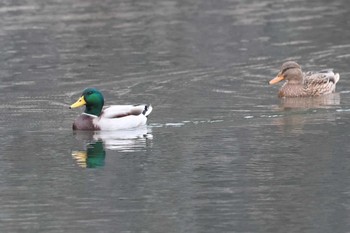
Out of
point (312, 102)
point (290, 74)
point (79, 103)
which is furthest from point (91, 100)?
point (290, 74)

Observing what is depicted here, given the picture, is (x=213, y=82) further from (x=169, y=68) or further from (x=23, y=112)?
(x=23, y=112)

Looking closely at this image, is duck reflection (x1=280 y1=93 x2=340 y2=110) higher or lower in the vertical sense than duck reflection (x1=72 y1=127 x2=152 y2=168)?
lower

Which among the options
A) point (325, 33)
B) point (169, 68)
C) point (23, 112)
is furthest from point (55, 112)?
point (325, 33)

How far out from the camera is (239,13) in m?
32.4

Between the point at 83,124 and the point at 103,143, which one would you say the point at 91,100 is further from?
the point at 103,143

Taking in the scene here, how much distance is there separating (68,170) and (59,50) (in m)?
10.9

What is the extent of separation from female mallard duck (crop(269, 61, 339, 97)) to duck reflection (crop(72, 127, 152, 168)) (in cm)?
360

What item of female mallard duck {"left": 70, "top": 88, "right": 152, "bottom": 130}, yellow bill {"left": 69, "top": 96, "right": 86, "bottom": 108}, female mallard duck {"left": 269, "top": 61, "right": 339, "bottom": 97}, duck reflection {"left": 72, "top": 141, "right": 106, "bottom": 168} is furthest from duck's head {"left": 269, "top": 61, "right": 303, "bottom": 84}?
duck reflection {"left": 72, "top": 141, "right": 106, "bottom": 168}

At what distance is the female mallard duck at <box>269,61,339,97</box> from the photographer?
71.5 ft

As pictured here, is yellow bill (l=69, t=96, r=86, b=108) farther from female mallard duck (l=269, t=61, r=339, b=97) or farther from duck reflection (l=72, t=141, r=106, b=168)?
female mallard duck (l=269, t=61, r=339, b=97)

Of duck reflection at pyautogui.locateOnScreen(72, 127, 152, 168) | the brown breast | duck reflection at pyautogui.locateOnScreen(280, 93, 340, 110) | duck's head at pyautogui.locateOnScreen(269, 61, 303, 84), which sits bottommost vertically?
duck reflection at pyautogui.locateOnScreen(280, 93, 340, 110)

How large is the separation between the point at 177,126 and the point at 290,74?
3762 millimetres

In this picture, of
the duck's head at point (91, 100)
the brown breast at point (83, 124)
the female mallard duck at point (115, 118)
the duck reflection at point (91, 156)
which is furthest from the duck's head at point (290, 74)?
the duck reflection at point (91, 156)

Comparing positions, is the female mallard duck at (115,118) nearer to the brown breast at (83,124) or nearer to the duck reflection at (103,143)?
the brown breast at (83,124)
